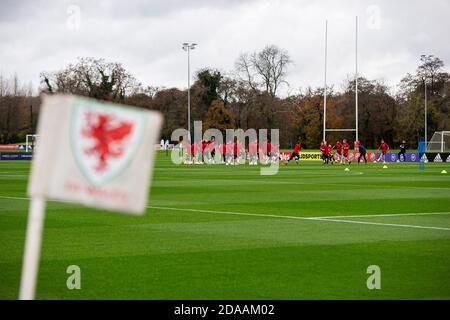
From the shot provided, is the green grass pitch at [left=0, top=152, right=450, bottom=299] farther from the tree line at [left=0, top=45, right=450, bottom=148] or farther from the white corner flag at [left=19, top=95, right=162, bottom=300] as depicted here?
the tree line at [left=0, top=45, right=450, bottom=148]

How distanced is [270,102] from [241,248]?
95966 millimetres

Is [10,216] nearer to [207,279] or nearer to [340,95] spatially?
[207,279]

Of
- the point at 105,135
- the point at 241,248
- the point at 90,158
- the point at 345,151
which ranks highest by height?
the point at 105,135

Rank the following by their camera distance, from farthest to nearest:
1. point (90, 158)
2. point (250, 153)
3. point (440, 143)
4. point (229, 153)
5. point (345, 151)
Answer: point (440, 143) → point (229, 153) → point (345, 151) → point (250, 153) → point (90, 158)

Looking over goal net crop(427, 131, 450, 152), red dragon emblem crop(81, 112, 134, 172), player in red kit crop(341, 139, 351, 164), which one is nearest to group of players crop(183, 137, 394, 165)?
player in red kit crop(341, 139, 351, 164)

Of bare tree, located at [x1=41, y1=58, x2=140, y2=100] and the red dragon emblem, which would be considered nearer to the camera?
the red dragon emblem

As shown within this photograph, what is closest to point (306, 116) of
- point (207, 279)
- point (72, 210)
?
point (72, 210)

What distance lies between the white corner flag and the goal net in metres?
71.3

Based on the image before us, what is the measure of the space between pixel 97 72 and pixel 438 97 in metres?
44.9

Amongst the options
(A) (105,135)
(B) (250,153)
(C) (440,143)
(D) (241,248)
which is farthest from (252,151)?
(A) (105,135)

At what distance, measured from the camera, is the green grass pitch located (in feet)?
35.4

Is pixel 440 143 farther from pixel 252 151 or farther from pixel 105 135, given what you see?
pixel 105 135

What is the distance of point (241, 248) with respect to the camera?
14.8m
